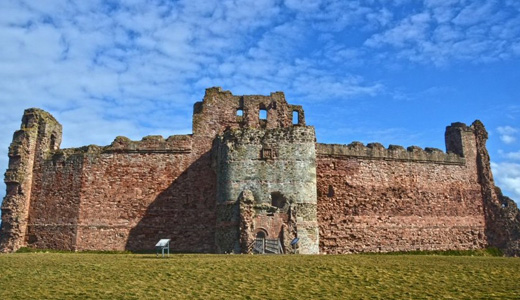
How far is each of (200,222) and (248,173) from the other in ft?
16.2

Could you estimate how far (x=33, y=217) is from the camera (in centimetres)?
2698

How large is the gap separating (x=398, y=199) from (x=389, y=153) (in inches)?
108

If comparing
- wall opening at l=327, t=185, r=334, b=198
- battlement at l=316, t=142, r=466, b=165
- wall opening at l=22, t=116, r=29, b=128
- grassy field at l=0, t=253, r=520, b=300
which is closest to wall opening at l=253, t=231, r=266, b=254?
grassy field at l=0, t=253, r=520, b=300

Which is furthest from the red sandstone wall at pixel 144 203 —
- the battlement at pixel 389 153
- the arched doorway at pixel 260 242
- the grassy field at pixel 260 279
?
the grassy field at pixel 260 279

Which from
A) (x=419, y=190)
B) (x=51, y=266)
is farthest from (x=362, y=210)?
(x=51, y=266)

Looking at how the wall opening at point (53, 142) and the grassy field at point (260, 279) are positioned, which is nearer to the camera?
the grassy field at point (260, 279)

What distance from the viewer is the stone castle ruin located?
23641 mm

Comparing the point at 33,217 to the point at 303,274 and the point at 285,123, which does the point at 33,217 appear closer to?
the point at 285,123

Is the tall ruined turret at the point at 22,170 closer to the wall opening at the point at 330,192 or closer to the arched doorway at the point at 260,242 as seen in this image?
the arched doorway at the point at 260,242

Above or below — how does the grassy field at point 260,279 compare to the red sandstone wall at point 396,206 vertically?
below

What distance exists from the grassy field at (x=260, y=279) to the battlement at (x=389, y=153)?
11983mm

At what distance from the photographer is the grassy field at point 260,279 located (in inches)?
452

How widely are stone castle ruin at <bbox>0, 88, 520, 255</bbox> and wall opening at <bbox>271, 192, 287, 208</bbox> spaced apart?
0.07 m

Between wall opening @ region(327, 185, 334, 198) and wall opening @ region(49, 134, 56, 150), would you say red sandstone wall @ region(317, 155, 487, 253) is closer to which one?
wall opening @ region(327, 185, 334, 198)
